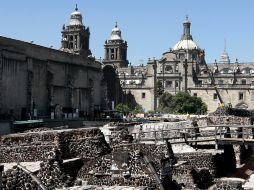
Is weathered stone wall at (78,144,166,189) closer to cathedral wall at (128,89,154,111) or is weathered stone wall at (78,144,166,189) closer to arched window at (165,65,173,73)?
cathedral wall at (128,89,154,111)

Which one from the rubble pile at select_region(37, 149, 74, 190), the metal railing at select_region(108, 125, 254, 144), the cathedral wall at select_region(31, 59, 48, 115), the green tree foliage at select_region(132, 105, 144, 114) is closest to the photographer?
the rubble pile at select_region(37, 149, 74, 190)

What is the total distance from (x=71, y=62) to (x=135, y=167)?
121 ft

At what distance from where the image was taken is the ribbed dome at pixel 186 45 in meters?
100

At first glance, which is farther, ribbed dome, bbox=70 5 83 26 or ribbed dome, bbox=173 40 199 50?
ribbed dome, bbox=173 40 199 50

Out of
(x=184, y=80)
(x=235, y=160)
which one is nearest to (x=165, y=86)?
Answer: (x=184, y=80)

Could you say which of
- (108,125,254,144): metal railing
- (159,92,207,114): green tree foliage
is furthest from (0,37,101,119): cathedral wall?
(159,92,207,114): green tree foliage

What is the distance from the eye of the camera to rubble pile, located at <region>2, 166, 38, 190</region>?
13.9 m

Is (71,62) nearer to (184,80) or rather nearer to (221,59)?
(184,80)

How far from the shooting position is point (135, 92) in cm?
8981

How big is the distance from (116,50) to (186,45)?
14.7m

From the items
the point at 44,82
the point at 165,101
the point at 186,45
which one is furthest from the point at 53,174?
the point at 186,45

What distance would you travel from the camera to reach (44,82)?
45219 millimetres

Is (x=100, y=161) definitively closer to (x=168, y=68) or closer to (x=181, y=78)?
(x=181, y=78)

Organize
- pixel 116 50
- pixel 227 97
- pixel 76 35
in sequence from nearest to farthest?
pixel 76 35 < pixel 227 97 < pixel 116 50
